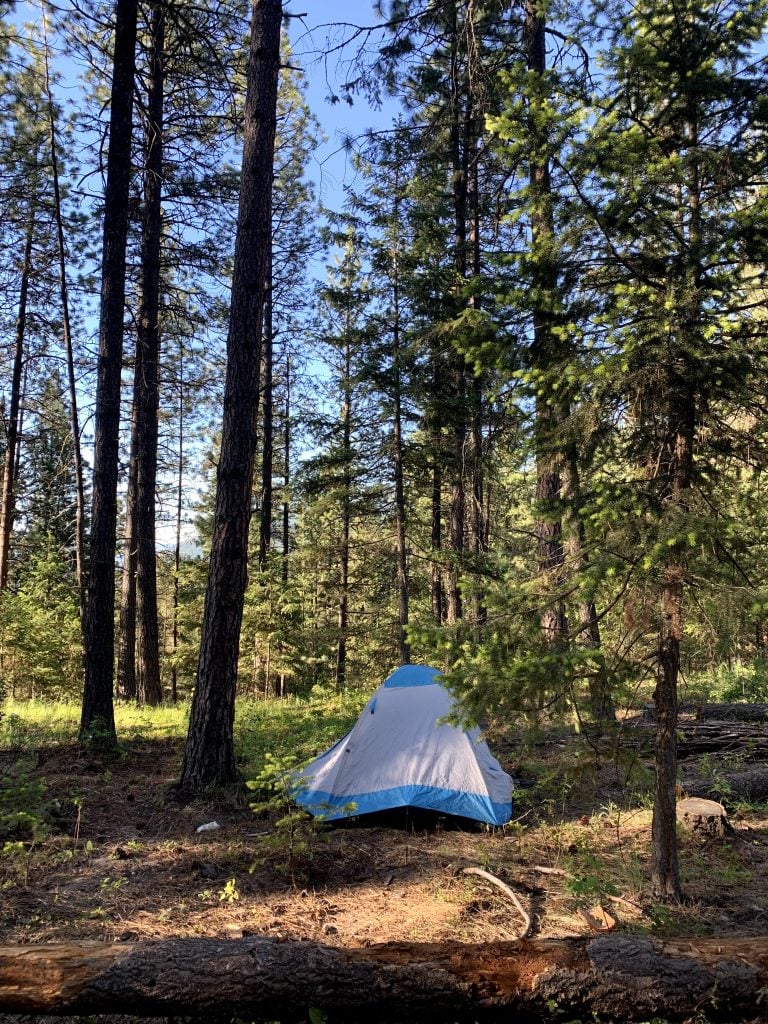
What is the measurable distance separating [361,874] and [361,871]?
2.0 inches

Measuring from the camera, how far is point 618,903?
4.14m

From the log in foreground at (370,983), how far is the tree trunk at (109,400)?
540cm

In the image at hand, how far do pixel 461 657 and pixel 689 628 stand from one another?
1.61 m

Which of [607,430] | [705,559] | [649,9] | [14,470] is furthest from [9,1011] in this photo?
[14,470]

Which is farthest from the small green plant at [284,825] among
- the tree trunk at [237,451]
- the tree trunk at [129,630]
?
the tree trunk at [129,630]

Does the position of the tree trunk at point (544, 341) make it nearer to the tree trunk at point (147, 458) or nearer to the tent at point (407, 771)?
the tent at point (407, 771)

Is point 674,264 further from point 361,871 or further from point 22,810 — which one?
point 22,810

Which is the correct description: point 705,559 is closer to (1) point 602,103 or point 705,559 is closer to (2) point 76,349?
(1) point 602,103

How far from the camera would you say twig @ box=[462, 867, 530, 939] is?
377cm

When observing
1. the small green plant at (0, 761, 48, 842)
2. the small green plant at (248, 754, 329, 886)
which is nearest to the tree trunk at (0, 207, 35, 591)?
the small green plant at (0, 761, 48, 842)

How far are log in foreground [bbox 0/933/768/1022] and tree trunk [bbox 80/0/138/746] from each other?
5.40 meters

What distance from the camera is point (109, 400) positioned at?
26.5ft

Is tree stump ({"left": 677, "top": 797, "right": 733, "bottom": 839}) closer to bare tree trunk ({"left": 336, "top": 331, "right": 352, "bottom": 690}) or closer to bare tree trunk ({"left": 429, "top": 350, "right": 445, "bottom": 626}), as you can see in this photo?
bare tree trunk ({"left": 429, "top": 350, "right": 445, "bottom": 626})

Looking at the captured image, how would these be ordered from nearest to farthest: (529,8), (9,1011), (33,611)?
(9,1011)
(529,8)
(33,611)
